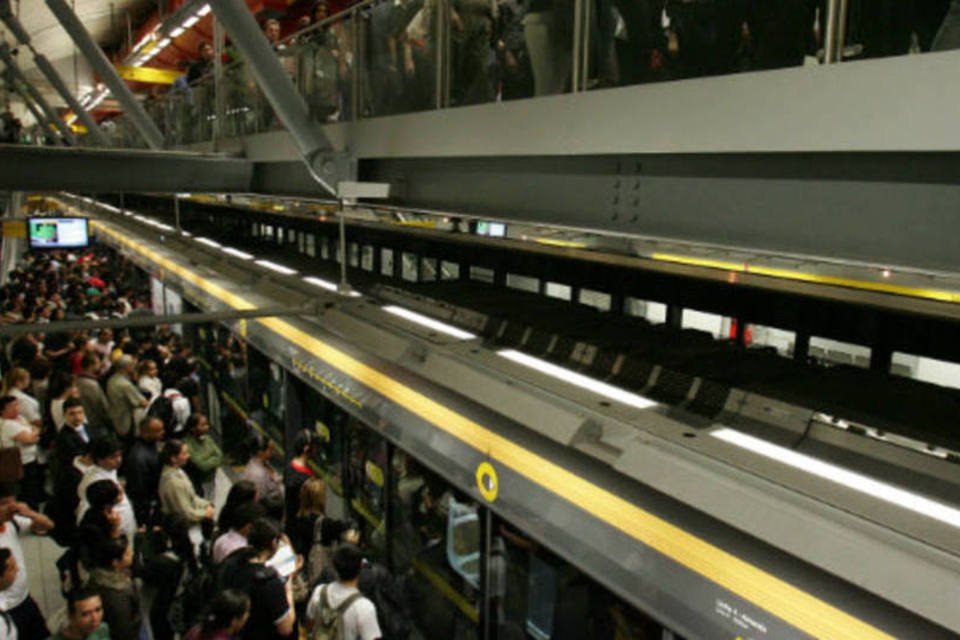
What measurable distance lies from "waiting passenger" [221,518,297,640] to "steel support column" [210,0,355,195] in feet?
6.76

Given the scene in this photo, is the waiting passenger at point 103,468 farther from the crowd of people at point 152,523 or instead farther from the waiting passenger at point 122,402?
the waiting passenger at point 122,402

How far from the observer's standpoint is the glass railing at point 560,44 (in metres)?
1.99

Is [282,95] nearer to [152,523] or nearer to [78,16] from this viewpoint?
[152,523]

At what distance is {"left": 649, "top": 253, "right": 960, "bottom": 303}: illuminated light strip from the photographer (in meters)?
2.43

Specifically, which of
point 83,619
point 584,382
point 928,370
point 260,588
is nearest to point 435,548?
point 260,588

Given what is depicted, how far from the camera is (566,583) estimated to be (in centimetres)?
314

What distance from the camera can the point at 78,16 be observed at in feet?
52.5

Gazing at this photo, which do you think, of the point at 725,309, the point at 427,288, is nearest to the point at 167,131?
the point at 427,288

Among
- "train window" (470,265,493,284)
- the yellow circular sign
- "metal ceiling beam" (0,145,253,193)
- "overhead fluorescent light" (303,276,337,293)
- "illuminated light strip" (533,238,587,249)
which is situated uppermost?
"metal ceiling beam" (0,145,253,193)

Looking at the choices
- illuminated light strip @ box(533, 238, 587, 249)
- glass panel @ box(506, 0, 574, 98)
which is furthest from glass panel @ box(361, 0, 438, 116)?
illuminated light strip @ box(533, 238, 587, 249)

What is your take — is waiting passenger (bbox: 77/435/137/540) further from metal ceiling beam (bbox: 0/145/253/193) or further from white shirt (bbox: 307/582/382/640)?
white shirt (bbox: 307/582/382/640)

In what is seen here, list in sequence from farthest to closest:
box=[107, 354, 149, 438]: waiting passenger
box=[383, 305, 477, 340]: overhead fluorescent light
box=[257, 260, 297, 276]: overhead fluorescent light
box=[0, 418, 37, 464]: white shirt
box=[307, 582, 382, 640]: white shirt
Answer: box=[107, 354, 149, 438]: waiting passenger
box=[257, 260, 297, 276]: overhead fluorescent light
box=[0, 418, 37, 464]: white shirt
box=[383, 305, 477, 340]: overhead fluorescent light
box=[307, 582, 382, 640]: white shirt

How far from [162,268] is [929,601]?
34.0 feet

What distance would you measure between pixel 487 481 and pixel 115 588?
215 centimetres
